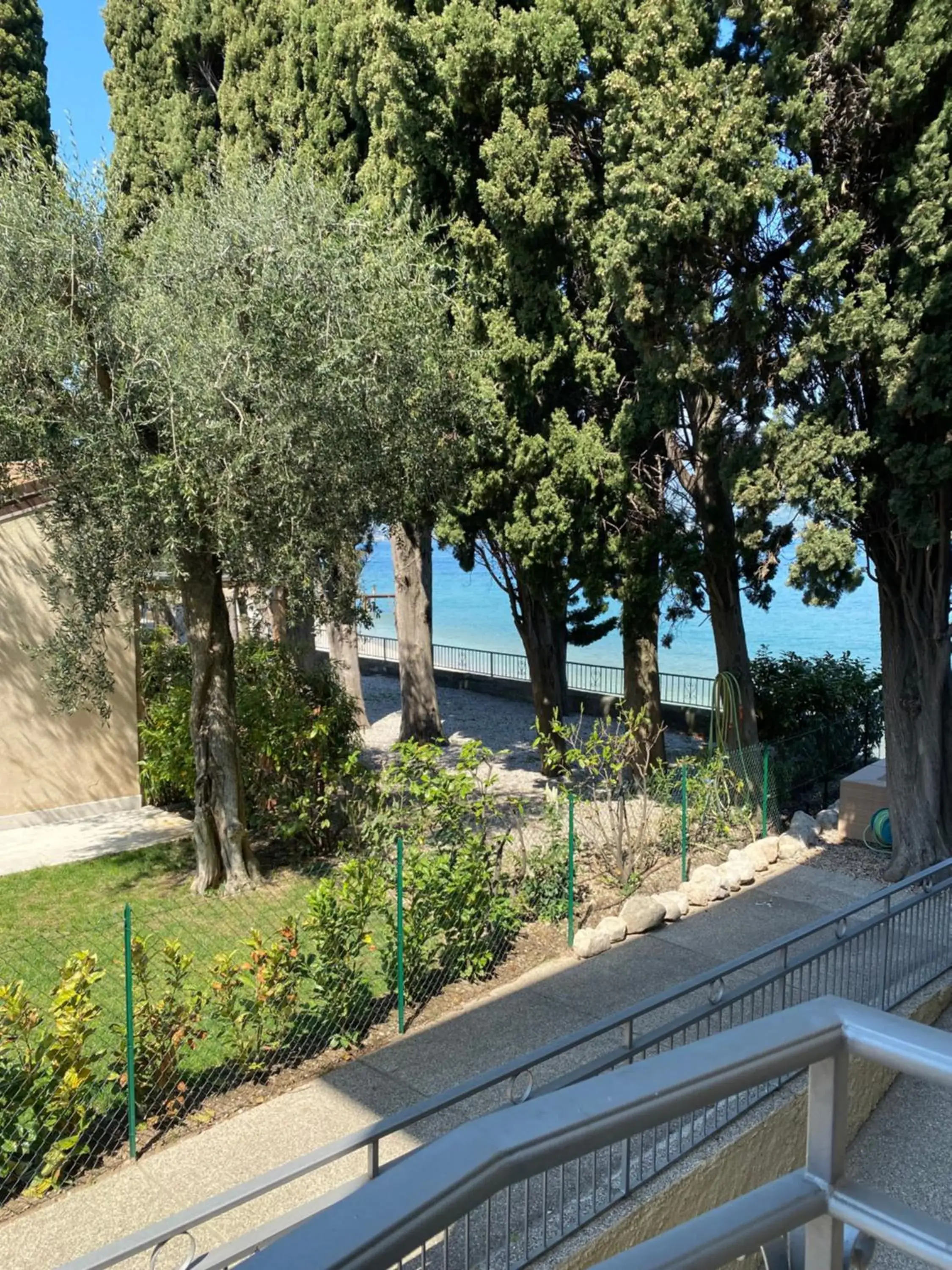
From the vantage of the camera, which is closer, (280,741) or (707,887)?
(707,887)

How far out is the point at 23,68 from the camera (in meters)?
17.7

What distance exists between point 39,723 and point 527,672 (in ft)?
46.6

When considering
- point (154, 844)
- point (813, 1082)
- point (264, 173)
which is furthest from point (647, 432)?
point (813, 1082)

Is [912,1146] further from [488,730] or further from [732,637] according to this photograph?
[488,730]

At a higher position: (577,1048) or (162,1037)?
(162,1037)

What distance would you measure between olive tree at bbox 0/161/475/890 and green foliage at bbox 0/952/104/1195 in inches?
154

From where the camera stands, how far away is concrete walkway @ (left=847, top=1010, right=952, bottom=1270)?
5.84 m

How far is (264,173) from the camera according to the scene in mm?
9898

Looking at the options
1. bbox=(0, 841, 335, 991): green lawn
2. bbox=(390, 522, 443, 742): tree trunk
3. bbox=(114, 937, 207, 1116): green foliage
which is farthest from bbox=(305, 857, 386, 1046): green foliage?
bbox=(390, 522, 443, 742): tree trunk

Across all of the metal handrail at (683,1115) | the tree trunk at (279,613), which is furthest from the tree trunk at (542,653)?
the metal handrail at (683,1115)

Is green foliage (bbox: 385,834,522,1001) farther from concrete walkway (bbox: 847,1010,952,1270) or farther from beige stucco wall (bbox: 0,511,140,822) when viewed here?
beige stucco wall (bbox: 0,511,140,822)

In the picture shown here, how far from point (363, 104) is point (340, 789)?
9.30 metres

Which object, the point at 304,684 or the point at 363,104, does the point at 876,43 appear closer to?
the point at 363,104

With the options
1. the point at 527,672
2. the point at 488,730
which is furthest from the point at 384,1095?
the point at 527,672
